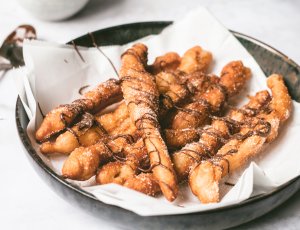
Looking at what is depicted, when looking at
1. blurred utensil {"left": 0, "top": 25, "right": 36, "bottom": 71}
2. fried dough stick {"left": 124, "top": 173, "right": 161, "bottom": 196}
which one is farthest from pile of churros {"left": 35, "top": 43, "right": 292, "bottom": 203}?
blurred utensil {"left": 0, "top": 25, "right": 36, "bottom": 71}

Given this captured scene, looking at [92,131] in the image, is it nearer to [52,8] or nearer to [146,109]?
[146,109]

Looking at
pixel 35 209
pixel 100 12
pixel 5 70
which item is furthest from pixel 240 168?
pixel 100 12

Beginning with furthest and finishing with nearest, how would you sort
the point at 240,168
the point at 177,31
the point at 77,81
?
1. the point at 177,31
2. the point at 77,81
3. the point at 240,168

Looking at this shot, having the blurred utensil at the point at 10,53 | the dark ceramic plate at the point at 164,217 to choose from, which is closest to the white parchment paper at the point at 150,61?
the dark ceramic plate at the point at 164,217

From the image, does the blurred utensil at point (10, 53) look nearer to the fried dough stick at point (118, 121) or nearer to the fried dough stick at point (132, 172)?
the fried dough stick at point (118, 121)

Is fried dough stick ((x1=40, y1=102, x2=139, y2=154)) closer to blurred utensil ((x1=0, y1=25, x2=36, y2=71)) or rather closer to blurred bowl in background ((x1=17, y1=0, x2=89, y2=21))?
blurred utensil ((x1=0, y1=25, x2=36, y2=71))

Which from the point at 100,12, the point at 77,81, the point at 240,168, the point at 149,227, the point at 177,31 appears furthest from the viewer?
the point at 100,12

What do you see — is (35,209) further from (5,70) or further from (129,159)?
(5,70)
